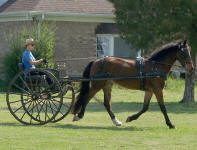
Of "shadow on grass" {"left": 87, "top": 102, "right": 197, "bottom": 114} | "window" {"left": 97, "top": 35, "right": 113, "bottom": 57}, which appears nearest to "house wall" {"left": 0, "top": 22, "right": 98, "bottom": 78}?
"window" {"left": 97, "top": 35, "right": 113, "bottom": 57}

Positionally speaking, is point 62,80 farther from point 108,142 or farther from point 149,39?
point 149,39

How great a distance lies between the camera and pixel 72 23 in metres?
33.8

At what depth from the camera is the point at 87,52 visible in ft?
113

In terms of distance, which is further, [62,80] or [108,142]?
[62,80]

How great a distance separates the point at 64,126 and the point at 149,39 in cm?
897

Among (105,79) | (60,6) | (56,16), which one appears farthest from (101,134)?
(60,6)

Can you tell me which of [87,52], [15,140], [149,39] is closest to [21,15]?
[87,52]

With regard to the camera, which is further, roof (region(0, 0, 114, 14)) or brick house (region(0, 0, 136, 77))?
roof (region(0, 0, 114, 14))

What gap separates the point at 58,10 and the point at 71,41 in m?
1.63

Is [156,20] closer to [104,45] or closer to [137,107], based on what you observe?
[137,107]

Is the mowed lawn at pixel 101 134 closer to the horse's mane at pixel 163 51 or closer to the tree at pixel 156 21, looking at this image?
the horse's mane at pixel 163 51

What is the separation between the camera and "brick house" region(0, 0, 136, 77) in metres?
33.0

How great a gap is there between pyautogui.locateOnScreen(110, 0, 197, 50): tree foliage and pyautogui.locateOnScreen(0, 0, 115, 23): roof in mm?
7084

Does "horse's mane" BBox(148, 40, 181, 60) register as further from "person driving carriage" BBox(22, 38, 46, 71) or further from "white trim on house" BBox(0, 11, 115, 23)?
"white trim on house" BBox(0, 11, 115, 23)
